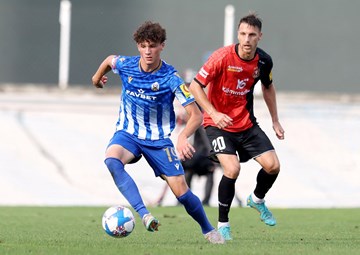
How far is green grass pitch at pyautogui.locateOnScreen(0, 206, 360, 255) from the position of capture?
370 inches

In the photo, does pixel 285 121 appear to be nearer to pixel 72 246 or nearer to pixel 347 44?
pixel 347 44

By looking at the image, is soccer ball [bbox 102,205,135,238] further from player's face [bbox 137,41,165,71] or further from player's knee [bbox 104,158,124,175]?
player's face [bbox 137,41,165,71]

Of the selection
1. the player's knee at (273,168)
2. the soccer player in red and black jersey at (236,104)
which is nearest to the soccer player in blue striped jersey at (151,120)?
the soccer player in red and black jersey at (236,104)

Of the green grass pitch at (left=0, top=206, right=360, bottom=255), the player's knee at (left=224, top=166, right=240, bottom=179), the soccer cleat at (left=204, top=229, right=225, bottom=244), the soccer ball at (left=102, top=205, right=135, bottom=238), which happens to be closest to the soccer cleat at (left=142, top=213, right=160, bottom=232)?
the green grass pitch at (left=0, top=206, right=360, bottom=255)

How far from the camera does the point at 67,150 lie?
958 inches

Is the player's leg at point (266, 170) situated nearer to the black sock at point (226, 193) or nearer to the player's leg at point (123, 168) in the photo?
Result: the black sock at point (226, 193)

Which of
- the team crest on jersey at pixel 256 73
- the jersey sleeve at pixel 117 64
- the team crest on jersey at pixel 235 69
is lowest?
the team crest on jersey at pixel 256 73

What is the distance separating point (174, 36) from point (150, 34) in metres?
17.7

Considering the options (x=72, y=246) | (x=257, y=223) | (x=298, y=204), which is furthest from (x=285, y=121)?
(x=72, y=246)

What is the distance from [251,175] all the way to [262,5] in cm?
651

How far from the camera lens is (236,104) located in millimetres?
11500

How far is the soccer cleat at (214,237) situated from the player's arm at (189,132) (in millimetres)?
877

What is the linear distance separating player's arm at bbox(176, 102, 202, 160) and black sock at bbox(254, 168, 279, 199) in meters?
1.89

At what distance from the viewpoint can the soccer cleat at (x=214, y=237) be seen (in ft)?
33.6
